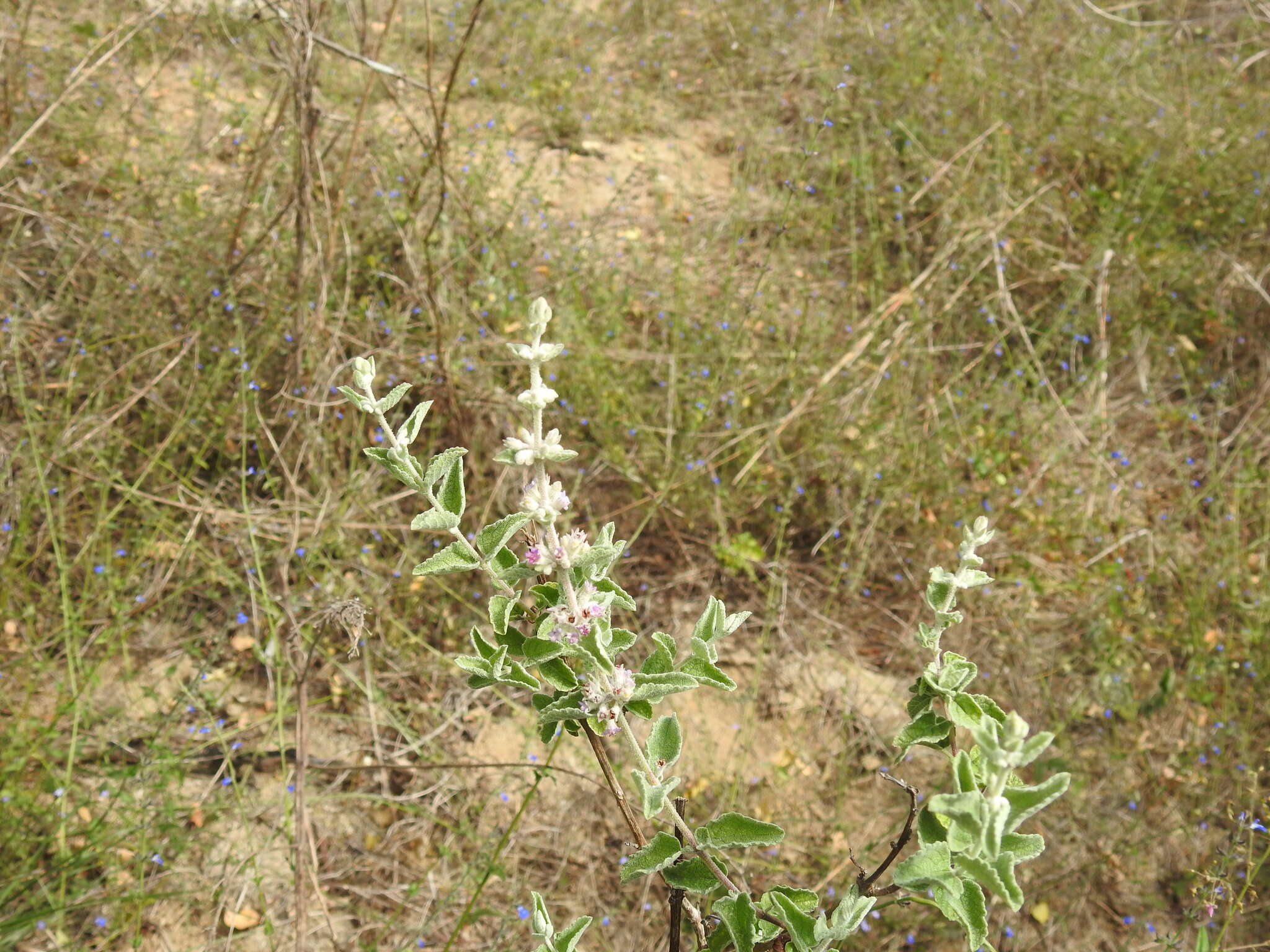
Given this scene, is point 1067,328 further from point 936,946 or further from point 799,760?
point 936,946

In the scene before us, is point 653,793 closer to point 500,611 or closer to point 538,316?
point 500,611

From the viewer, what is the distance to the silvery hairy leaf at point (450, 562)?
1.00 m

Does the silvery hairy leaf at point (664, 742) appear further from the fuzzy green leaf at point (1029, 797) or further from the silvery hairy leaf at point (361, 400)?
the silvery hairy leaf at point (361, 400)

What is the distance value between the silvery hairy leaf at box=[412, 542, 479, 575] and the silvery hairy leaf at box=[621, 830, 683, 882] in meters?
0.37

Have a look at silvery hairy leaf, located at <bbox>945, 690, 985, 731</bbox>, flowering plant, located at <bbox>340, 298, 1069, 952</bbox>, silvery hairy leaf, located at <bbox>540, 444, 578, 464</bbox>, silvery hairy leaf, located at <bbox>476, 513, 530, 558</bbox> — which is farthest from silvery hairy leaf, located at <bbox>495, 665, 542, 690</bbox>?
silvery hairy leaf, located at <bbox>945, 690, 985, 731</bbox>

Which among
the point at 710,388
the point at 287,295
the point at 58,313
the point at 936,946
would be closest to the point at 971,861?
the point at 936,946

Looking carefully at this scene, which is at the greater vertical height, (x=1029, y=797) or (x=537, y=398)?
(x=537, y=398)

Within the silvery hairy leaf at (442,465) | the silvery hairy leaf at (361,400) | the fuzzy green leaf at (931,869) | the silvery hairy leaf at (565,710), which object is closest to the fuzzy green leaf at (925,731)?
the fuzzy green leaf at (931,869)

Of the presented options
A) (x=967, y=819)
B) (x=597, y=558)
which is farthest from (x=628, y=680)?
(x=967, y=819)

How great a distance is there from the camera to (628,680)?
1051 mm

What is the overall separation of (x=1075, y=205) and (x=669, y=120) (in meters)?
2.10

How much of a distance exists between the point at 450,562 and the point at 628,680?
24cm

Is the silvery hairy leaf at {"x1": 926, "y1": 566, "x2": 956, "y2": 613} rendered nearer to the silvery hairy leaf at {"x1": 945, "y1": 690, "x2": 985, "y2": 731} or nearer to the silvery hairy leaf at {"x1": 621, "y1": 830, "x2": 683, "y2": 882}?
the silvery hairy leaf at {"x1": 945, "y1": 690, "x2": 985, "y2": 731}

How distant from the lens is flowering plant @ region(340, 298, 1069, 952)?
959 millimetres
